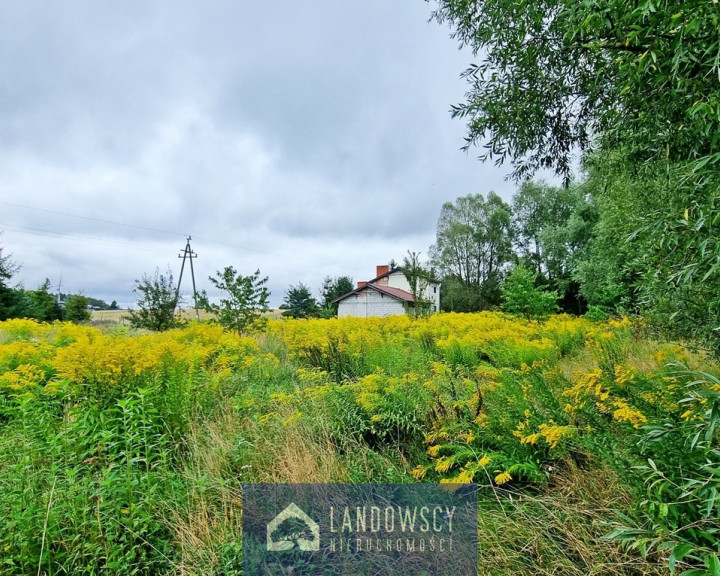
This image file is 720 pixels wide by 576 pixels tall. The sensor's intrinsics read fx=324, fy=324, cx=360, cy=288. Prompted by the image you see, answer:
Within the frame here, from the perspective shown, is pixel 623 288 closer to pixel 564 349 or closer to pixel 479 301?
pixel 564 349

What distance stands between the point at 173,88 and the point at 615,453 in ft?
27.8

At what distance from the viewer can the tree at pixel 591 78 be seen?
1.41 m

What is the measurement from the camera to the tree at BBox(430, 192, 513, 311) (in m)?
28.6

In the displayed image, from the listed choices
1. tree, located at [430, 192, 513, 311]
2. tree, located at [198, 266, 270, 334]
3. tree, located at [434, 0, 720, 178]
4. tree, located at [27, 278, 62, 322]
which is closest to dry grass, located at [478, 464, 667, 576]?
tree, located at [434, 0, 720, 178]

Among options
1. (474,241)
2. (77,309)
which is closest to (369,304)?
(474,241)

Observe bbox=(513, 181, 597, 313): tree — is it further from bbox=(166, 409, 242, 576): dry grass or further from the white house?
bbox=(166, 409, 242, 576): dry grass

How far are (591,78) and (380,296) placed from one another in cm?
2580

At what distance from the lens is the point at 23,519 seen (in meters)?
1.68


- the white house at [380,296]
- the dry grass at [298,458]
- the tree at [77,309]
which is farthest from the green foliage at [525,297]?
the tree at [77,309]

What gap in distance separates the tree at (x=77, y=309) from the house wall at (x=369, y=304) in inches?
690

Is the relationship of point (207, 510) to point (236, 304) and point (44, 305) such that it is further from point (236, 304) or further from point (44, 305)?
point (44, 305)

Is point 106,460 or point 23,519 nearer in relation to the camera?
point 23,519

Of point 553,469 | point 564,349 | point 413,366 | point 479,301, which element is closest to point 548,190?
point 479,301

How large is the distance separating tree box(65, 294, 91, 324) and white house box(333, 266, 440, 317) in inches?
671
